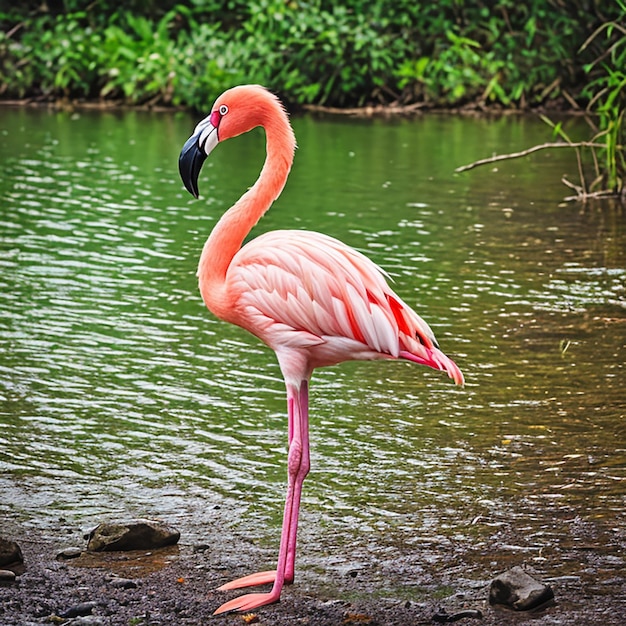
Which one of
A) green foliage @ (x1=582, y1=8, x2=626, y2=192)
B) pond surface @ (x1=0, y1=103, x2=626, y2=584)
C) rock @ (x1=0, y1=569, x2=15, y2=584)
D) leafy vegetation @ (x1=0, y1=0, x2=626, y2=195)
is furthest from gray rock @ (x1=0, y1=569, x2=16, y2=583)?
leafy vegetation @ (x1=0, y1=0, x2=626, y2=195)

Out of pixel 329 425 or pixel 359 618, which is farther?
pixel 329 425

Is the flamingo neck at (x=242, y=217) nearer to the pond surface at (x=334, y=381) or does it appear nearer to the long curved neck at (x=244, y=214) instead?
the long curved neck at (x=244, y=214)

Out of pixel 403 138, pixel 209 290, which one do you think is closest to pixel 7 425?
pixel 209 290

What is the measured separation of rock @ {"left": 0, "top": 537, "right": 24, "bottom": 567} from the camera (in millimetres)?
3961

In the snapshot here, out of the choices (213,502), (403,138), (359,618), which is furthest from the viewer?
(403,138)

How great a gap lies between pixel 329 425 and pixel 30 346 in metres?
2.01

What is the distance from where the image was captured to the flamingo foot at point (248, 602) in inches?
146

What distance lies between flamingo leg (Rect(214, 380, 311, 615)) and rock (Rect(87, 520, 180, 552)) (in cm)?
39

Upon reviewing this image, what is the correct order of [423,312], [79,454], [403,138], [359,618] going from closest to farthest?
1. [359,618]
2. [79,454]
3. [423,312]
4. [403,138]

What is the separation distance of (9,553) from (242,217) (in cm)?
135

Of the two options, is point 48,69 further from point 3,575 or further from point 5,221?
point 3,575

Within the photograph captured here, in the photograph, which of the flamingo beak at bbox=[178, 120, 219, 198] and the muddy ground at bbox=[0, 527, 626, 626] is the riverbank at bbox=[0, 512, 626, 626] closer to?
the muddy ground at bbox=[0, 527, 626, 626]

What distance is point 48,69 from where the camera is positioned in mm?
20078

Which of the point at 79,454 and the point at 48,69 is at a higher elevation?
the point at 48,69
